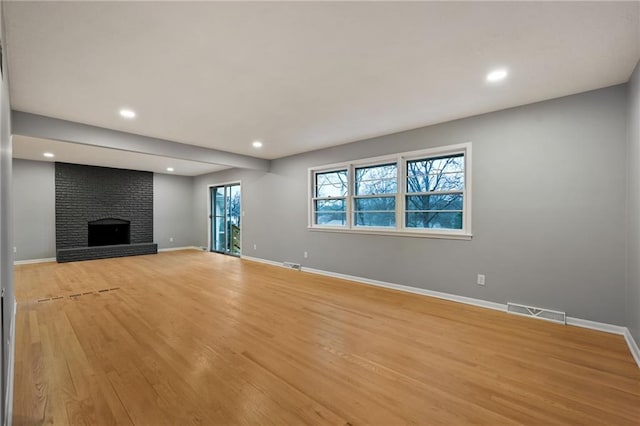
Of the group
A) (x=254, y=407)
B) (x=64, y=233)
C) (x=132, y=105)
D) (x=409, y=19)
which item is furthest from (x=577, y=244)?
(x=64, y=233)

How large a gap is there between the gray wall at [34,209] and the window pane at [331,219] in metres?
6.69

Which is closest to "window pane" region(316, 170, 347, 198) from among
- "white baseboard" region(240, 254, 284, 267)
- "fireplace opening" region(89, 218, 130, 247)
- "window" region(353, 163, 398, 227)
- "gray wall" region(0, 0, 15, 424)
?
"window" region(353, 163, 398, 227)

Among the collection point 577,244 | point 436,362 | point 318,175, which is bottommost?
point 436,362

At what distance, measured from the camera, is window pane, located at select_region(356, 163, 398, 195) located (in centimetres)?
449

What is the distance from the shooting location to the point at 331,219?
546cm

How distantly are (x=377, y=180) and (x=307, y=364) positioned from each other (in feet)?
10.7

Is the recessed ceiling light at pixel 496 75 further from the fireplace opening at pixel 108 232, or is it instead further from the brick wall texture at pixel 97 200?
the fireplace opening at pixel 108 232

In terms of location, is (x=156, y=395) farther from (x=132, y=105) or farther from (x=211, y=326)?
(x=132, y=105)

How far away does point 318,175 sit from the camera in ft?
18.7

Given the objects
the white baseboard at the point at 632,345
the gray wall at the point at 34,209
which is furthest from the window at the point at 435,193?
the gray wall at the point at 34,209

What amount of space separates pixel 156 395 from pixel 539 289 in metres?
3.88

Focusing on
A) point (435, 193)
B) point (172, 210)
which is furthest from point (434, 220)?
point (172, 210)

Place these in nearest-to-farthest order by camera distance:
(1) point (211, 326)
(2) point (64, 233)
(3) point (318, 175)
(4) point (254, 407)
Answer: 1. (4) point (254, 407)
2. (1) point (211, 326)
3. (3) point (318, 175)
4. (2) point (64, 233)

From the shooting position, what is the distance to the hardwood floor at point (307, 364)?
5.51ft
